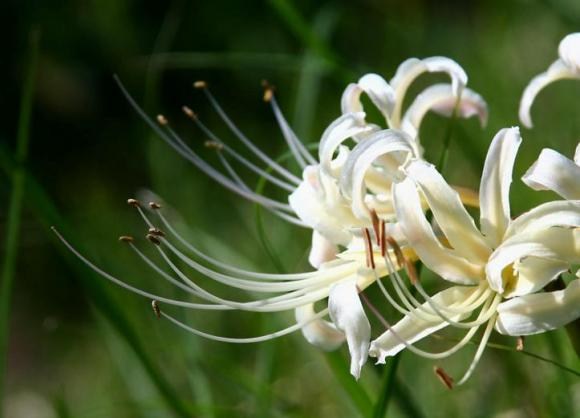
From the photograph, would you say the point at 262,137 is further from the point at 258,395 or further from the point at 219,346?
the point at 258,395

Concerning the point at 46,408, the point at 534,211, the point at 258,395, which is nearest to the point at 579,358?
the point at 534,211

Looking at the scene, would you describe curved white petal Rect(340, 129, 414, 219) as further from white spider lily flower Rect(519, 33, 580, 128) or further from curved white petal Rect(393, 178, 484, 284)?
white spider lily flower Rect(519, 33, 580, 128)

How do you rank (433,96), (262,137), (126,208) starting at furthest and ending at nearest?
(262,137)
(126,208)
(433,96)

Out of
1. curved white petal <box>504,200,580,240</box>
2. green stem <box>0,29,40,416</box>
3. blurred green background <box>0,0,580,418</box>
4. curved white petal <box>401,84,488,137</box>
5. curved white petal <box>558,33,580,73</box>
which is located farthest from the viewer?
blurred green background <box>0,0,580,418</box>

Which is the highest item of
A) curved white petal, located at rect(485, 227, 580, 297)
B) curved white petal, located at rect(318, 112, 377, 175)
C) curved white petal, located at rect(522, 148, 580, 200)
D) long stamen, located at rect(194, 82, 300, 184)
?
long stamen, located at rect(194, 82, 300, 184)

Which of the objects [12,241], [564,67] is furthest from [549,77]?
[12,241]

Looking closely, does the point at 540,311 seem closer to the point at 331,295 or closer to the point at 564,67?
the point at 331,295

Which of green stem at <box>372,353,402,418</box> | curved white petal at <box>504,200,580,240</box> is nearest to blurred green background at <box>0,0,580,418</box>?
green stem at <box>372,353,402,418</box>
